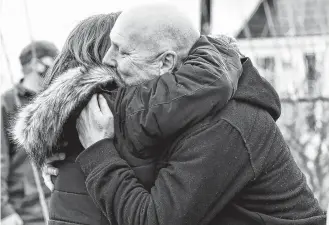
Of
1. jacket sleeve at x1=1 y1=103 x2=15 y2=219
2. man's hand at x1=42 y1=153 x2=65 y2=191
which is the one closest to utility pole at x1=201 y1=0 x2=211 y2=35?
jacket sleeve at x1=1 y1=103 x2=15 y2=219

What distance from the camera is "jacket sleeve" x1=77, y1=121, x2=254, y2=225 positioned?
2057mm

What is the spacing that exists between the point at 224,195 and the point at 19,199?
3037mm

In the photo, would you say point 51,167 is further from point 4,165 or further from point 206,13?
point 206,13

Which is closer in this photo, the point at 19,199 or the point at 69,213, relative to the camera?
the point at 69,213

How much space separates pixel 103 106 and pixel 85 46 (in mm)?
252

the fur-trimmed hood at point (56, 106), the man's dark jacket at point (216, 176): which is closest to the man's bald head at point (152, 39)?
the fur-trimmed hood at point (56, 106)

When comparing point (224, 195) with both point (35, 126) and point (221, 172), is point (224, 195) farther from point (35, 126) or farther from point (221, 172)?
point (35, 126)

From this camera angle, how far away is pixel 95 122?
222 centimetres

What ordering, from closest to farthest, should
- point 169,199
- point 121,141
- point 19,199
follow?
point 169,199 < point 121,141 < point 19,199

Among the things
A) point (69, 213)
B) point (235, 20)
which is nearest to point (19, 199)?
point (69, 213)

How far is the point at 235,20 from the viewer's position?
10.7 meters

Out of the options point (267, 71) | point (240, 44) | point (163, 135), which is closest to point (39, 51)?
point (240, 44)

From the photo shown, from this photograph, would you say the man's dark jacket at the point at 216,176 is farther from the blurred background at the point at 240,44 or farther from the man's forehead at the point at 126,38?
the blurred background at the point at 240,44

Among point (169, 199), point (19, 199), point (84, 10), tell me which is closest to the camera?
point (169, 199)
